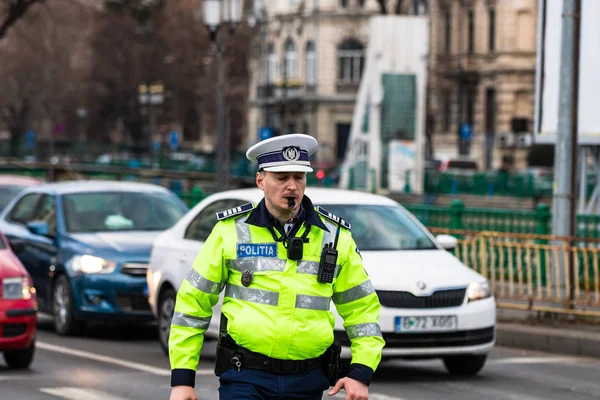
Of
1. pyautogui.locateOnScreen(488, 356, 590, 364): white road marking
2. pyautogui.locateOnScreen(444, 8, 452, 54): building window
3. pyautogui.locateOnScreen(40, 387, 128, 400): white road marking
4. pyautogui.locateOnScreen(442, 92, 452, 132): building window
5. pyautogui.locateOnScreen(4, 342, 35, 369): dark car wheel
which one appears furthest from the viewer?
pyautogui.locateOnScreen(444, 8, 452, 54): building window

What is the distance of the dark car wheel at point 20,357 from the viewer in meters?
11.9

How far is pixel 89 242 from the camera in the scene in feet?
49.6

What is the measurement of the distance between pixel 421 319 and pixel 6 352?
11.3 ft

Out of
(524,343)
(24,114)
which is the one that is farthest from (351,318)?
(24,114)

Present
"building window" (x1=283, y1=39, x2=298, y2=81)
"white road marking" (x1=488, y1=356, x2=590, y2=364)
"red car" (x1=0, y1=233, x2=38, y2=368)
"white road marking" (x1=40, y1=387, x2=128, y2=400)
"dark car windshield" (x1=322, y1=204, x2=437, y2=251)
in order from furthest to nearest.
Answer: "building window" (x1=283, y1=39, x2=298, y2=81) → "white road marking" (x1=488, y1=356, x2=590, y2=364) → "dark car windshield" (x1=322, y1=204, x2=437, y2=251) → "red car" (x1=0, y1=233, x2=38, y2=368) → "white road marking" (x1=40, y1=387, x2=128, y2=400)

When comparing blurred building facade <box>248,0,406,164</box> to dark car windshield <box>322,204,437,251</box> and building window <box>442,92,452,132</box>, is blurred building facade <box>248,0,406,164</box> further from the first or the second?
dark car windshield <box>322,204,437,251</box>

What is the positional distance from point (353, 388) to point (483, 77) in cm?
7236

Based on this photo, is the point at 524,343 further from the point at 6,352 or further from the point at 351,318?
the point at 351,318

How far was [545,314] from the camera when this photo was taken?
619 inches

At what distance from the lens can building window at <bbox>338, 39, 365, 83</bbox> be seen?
88312 mm

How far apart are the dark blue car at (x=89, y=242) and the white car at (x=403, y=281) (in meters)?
1.47

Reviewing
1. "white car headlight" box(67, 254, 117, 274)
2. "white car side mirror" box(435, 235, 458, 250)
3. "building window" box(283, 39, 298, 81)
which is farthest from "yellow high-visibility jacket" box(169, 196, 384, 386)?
"building window" box(283, 39, 298, 81)

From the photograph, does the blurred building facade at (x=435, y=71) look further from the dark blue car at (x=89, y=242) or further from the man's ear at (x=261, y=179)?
the man's ear at (x=261, y=179)

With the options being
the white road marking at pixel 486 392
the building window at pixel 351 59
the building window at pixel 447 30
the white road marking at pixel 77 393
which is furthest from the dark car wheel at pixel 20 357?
the building window at pixel 351 59
